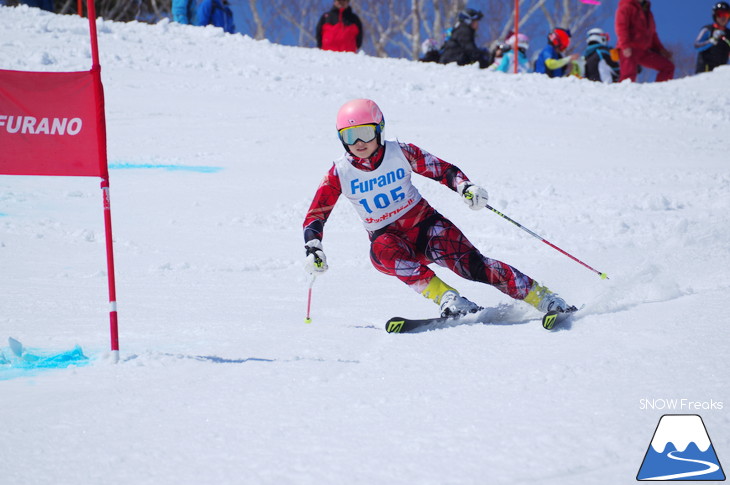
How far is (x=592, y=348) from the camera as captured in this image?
3.39 meters

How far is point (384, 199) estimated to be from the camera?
4.44 meters

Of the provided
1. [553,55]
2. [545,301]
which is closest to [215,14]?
[553,55]

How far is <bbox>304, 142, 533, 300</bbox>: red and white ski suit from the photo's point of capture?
436cm

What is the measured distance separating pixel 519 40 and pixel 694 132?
615 centimetres

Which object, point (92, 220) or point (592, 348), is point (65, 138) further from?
point (92, 220)

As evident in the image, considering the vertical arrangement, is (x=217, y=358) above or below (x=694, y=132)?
below

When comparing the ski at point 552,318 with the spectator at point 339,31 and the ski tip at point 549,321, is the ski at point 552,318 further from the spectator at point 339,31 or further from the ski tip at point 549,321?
the spectator at point 339,31

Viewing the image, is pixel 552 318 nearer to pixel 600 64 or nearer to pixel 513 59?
pixel 600 64

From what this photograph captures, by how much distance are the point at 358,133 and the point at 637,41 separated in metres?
11.7

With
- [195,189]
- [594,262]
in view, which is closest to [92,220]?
[195,189]

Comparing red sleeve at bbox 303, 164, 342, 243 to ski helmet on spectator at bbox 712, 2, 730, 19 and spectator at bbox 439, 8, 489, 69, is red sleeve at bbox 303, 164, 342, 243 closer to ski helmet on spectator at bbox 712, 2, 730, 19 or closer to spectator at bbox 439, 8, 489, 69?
spectator at bbox 439, 8, 489, 69

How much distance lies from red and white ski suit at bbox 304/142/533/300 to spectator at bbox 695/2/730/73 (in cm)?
1427

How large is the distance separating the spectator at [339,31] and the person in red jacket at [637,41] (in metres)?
5.59

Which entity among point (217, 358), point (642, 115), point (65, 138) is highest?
point (642, 115)
